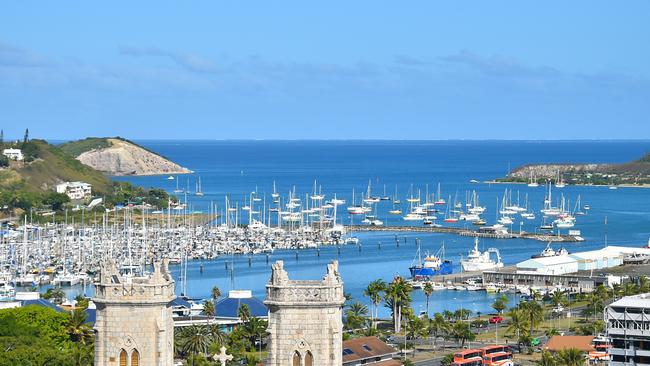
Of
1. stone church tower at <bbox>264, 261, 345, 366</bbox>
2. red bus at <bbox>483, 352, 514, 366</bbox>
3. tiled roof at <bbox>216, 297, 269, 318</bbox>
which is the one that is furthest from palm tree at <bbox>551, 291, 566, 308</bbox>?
stone church tower at <bbox>264, 261, 345, 366</bbox>

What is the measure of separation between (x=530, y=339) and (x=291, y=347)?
188ft

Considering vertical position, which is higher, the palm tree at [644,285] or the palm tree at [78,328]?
the palm tree at [78,328]

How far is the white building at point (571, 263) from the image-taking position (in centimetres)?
13288

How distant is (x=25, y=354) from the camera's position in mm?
62031

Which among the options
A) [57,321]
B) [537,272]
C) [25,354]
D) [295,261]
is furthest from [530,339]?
[295,261]

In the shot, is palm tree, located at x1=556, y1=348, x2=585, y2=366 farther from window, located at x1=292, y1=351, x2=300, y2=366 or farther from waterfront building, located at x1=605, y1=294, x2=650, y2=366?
window, located at x1=292, y1=351, x2=300, y2=366

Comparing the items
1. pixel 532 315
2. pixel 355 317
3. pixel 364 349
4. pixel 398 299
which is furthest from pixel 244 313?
pixel 532 315

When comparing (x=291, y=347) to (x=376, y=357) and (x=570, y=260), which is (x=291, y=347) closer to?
(x=376, y=357)

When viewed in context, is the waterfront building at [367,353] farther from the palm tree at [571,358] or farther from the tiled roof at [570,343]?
the tiled roof at [570,343]

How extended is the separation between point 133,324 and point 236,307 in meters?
62.1

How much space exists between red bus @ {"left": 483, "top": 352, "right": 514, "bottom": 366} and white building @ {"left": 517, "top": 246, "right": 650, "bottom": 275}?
51.0 meters

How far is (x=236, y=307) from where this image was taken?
93.1 metres

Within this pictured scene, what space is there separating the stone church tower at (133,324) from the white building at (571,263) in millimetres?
102764

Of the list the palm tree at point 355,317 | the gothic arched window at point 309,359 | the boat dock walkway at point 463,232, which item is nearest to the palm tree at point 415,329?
the palm tree at point 355,317
